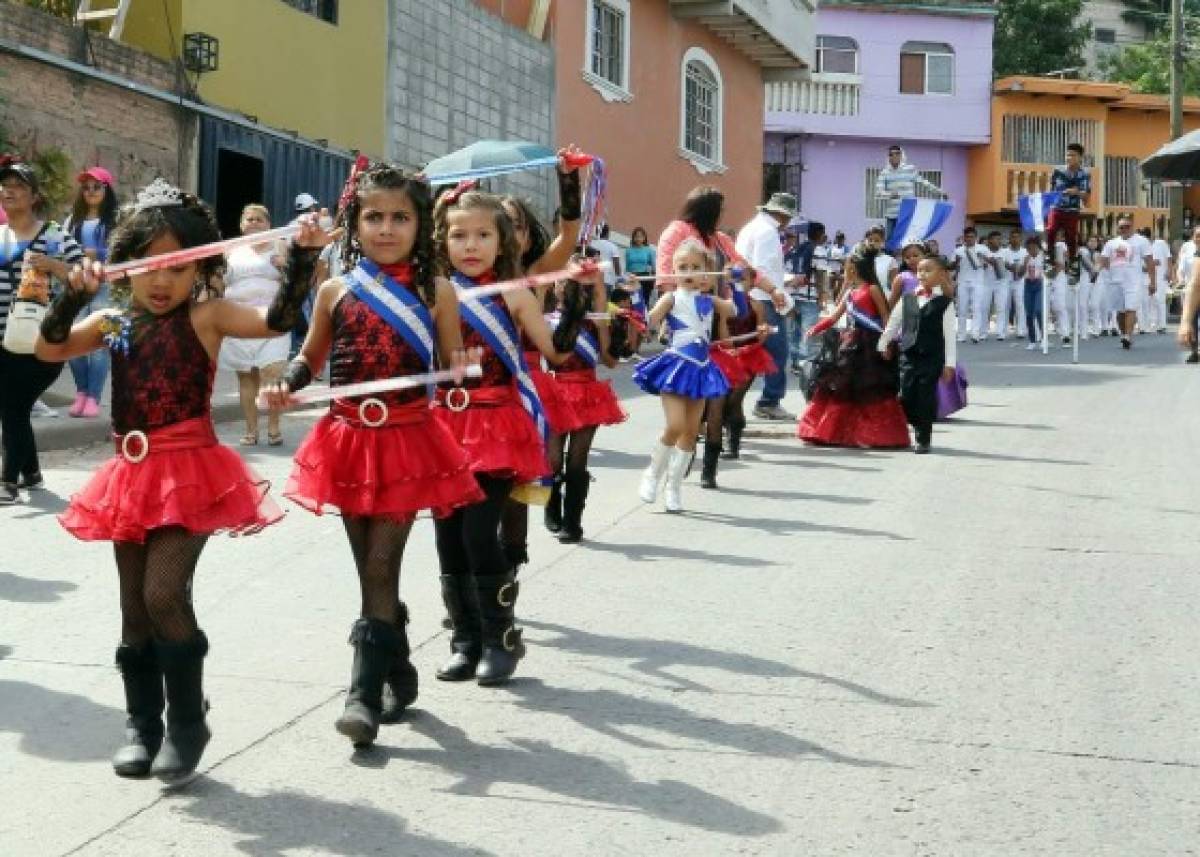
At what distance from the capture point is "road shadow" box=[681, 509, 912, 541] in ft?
31.8

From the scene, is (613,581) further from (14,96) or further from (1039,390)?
(1039,390)

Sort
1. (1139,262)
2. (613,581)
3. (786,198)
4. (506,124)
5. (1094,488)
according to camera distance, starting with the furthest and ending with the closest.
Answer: (1139,262) → (506,124) → (786,198) → (1094,488) → (613,581)

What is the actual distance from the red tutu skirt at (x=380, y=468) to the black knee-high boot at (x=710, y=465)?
609 cm

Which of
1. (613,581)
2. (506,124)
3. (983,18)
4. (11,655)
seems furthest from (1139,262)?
(11,655)

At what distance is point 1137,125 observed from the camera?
52812mm

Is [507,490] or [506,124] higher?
[506,124]

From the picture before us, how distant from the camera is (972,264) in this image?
1251 inches

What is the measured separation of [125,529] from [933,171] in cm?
4663

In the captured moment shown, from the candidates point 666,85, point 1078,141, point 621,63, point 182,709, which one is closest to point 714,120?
point 666,85

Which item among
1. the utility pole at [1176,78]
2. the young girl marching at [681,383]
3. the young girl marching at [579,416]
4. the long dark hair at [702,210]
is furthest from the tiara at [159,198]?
the utility pole at [1176,78]

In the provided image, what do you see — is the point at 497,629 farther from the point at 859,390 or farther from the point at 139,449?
the point at 859,390

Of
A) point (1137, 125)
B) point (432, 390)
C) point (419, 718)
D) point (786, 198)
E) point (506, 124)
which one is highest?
point (1137, 125)

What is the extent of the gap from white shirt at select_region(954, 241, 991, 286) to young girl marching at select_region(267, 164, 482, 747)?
88.4 ft

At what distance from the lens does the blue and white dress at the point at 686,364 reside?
10.4 metres
